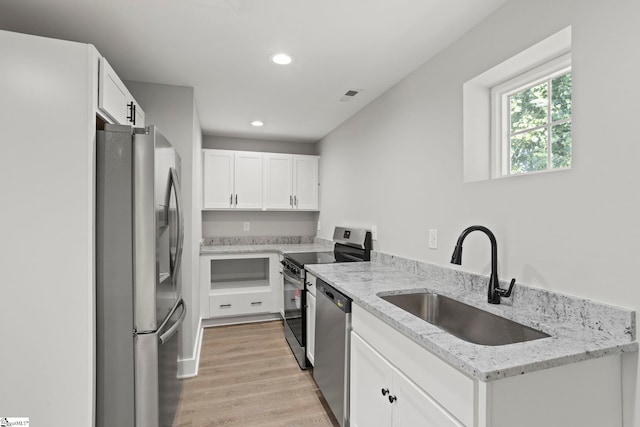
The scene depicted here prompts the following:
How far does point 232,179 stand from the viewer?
4082 millimetres

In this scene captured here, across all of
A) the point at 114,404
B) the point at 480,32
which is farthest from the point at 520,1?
the point at 114,404

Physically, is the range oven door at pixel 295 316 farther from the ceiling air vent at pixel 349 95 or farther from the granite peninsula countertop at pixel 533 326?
the ceiling air vent at pixel 349 95

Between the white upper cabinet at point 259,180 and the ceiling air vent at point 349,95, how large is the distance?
1591 mm

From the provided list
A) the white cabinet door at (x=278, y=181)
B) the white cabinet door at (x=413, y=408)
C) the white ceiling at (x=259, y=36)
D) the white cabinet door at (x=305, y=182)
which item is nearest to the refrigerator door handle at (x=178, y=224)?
the white ceiling at (x=259, y=36)

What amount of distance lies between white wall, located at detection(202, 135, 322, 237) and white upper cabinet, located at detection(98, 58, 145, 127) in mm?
2234

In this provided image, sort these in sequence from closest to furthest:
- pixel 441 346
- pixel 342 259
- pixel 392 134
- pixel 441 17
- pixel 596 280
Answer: pixel 441 346
pixel 596 280
pixel 441 17
pixel 392 134
pixel 342 259

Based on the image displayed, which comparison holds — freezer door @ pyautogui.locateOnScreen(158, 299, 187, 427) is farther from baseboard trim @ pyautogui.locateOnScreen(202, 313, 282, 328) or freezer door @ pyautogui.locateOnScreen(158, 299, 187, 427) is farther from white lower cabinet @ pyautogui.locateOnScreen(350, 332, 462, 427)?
baseboard trim @ pyautogui.locateOnScreen(202, 313, 282, 328)

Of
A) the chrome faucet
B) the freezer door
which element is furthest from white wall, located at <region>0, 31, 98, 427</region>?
the chrome faucet

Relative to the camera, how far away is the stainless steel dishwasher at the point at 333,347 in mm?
1817

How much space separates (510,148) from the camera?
1.76 meters

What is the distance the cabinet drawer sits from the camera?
12.0ft

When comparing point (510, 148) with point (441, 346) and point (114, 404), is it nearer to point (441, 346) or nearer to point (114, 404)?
point (441, 346)

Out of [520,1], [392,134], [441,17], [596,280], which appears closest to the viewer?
[596,280]

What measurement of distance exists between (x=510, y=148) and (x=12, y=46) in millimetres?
2474
